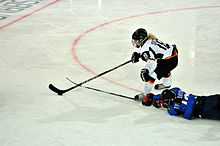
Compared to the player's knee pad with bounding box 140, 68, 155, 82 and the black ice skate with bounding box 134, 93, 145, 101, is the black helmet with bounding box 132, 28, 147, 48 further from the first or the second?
the black ice skate with bounding box 134, 93, 145, 101

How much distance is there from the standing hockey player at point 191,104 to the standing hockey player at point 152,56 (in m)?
0.51

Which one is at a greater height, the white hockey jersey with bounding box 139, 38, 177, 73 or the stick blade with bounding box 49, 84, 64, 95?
the white hockey jersey with bounding box 139, 38, 177, 73

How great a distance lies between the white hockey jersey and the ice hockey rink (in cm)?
59

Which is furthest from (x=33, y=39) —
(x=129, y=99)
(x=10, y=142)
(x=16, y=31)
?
(x=10, y=142)

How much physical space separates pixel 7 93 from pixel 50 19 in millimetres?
4143

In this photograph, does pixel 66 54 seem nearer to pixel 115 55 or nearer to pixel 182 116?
pixel 115 55

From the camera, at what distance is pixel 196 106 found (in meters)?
3.88

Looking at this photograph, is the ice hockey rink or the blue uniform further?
the blue uniform

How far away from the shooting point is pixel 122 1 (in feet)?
34.7

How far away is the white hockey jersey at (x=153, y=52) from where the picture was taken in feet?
14.4

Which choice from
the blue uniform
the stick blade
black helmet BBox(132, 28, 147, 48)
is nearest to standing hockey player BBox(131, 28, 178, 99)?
black helmet BBox(132, 28, 147, 48)

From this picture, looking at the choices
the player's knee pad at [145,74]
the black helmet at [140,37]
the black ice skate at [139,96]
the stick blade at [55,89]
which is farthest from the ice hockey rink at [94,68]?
the black helmet at [140,37]

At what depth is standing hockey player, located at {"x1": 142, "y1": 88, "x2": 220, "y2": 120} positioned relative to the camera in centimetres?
378

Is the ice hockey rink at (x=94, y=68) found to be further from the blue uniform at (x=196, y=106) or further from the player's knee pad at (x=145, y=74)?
the player's knee pad at (x=145, y=74)
